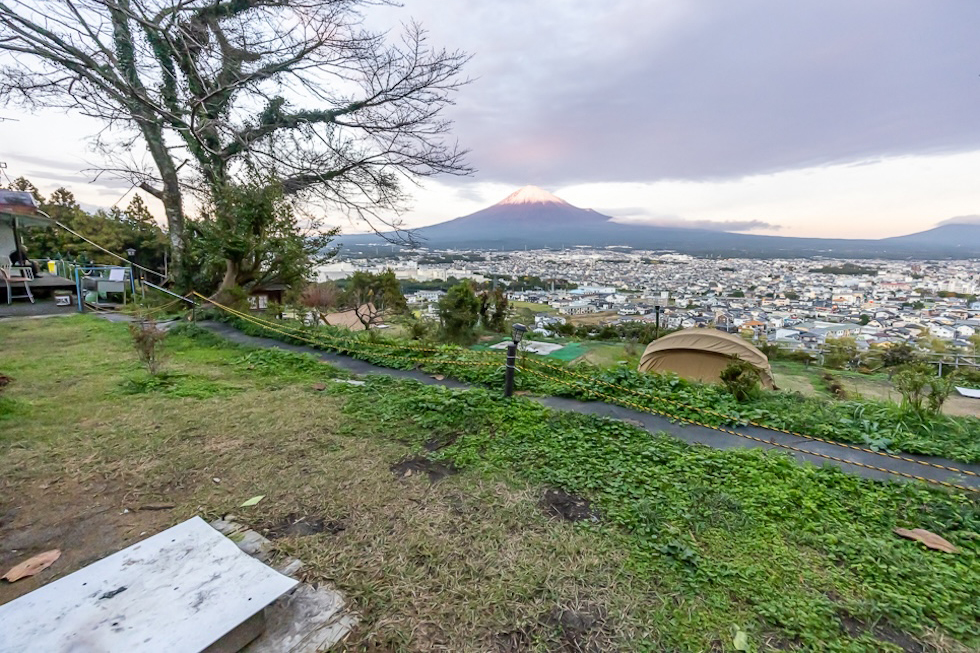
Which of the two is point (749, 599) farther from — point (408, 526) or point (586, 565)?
point (408, 526)

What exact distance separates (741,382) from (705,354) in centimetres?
394

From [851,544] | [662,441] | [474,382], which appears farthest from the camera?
[474,382]

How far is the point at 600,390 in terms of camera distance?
15.3 ft

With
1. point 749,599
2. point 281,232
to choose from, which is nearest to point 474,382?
point 749,599

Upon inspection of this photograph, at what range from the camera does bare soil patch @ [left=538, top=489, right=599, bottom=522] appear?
245 centimetres

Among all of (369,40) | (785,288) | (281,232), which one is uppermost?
(369,40)

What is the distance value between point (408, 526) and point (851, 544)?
2300 millimetres

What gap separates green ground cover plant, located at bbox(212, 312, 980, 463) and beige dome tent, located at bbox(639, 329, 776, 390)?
3.32 metres

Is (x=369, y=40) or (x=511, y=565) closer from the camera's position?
(x=511, y=565)

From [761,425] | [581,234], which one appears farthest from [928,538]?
[581,234]

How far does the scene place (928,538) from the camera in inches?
90.0

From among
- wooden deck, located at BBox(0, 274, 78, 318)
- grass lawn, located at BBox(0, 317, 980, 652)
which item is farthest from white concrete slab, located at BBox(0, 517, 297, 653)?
wooden deck, located at BBox(0, 274, 78, 318)

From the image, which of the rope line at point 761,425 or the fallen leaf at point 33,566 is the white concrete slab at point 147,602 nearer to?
the fallen leaf at point 33,566

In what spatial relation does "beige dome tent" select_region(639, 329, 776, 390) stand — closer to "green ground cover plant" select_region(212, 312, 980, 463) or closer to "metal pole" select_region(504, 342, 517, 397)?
"green ground cover plant" select_region(212, 312, 980, 463)
